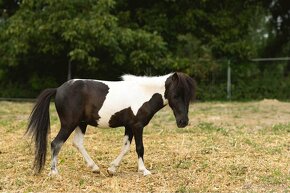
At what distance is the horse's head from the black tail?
1.53 metres

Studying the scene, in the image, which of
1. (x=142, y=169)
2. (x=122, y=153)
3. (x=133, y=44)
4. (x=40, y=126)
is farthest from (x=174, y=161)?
(x=133, y=44)

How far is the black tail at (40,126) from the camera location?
5676 millimetres

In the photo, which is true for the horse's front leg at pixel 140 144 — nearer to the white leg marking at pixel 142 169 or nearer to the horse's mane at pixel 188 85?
the white leg marking at pixel 142 169

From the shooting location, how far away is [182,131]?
9.55 metres

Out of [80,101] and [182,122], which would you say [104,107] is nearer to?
[80,101]

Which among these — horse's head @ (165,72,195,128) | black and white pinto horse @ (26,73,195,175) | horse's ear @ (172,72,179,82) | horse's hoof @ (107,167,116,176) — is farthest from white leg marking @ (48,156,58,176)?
horse's ear @ (172,72,179,82)

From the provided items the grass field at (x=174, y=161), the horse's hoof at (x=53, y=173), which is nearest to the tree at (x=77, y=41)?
the grass field at (x=174, y=161)

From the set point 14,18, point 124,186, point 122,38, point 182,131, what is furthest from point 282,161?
point 14,18

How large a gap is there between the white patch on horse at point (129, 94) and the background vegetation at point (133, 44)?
1077cm

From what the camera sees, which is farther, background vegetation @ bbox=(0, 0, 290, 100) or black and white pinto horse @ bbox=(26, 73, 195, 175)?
background vegetation @ bbox=(0, 0, 290, 100)

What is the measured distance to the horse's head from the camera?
19.0ft

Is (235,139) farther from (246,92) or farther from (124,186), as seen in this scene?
(246,92)

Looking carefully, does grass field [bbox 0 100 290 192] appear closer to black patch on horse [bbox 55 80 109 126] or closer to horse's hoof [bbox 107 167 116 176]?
horse's hoof [bbox 107 167 116 176]

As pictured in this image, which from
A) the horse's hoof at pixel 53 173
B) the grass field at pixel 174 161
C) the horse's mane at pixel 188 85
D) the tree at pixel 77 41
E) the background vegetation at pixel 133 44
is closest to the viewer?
the grass field at pixel 174 161
